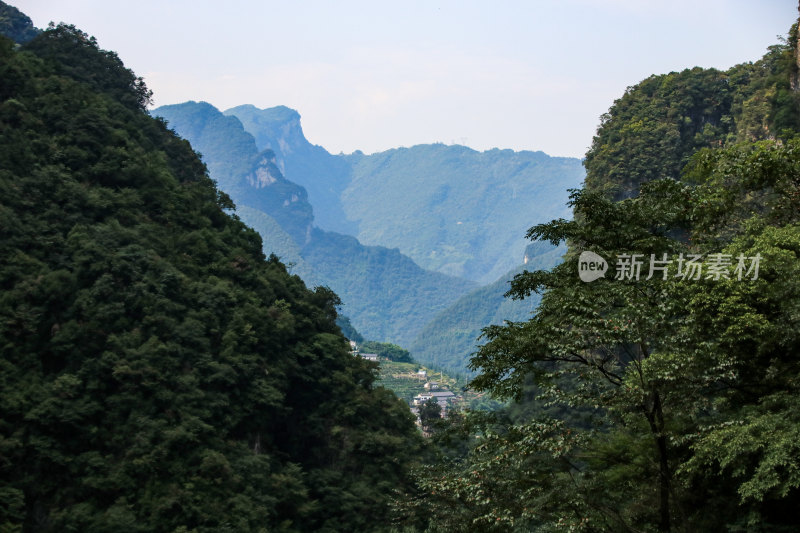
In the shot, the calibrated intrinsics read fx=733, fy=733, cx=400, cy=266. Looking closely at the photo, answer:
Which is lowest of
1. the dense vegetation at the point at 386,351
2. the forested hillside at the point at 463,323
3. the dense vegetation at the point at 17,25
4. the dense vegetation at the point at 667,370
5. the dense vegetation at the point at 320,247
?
the dense vegetation at the point at 667,370

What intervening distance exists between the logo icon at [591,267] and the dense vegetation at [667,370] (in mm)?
76

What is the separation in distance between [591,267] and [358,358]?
1889 centimetres

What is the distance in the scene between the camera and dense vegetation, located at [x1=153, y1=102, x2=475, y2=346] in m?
177

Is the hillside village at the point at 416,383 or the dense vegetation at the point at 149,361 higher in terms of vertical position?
the hillside village at the point at 416,383

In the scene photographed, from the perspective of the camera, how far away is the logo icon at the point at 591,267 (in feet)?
29.3


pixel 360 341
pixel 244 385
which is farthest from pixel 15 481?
pixel 360 341

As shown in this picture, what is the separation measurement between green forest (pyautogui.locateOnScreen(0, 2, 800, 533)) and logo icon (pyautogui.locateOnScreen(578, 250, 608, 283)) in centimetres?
5

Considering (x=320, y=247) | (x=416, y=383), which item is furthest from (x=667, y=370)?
(x=320, y=247)

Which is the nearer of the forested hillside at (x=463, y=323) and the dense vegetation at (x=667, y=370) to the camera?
the dense vegetation at (x=667, y=370)

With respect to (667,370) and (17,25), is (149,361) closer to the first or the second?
(667,370)

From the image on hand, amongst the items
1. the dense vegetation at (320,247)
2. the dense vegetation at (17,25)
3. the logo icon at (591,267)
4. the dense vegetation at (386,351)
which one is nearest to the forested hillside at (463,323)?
the dense vegetation at (320,247)

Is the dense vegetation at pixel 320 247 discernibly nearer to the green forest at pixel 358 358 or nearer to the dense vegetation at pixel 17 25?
the dense vegetation at pixel 17 25

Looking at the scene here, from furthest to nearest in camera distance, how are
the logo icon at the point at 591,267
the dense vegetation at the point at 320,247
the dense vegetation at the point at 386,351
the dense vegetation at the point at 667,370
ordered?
1. the dense vegetation at the point at 320,247
2. the dense vegetation at the point at 386,351
3. the logo icon at the point at 591,267
4. the dense vegetation at the point at 667,370

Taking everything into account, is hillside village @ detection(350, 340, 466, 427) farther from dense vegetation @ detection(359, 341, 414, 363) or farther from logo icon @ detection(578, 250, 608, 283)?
logo icon @ detection(578, 250, 608, 283)
